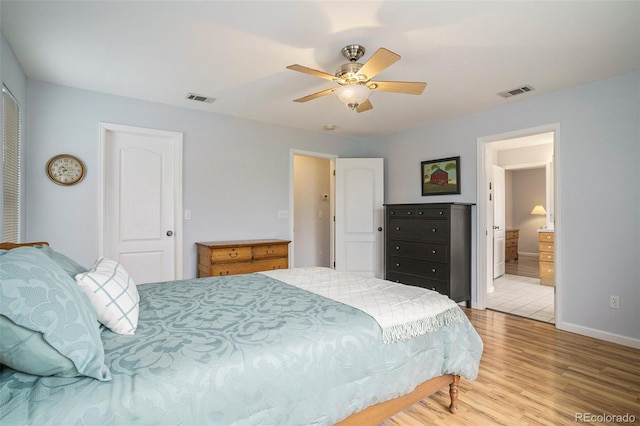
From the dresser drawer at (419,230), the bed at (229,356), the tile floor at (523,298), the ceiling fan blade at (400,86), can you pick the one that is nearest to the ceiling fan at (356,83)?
the ceiling fan blade at (400,86)

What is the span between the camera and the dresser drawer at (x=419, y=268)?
3.84 m

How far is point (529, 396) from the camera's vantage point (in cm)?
207

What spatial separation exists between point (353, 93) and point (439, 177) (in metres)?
2.44

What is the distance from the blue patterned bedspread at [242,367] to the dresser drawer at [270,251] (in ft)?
6.12

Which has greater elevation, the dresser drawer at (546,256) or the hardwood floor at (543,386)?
the dresser drawer at (546,256)

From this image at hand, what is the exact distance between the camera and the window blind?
7.86 feet

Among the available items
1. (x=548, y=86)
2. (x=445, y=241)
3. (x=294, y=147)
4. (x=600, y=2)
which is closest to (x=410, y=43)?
(x=600, y=2)

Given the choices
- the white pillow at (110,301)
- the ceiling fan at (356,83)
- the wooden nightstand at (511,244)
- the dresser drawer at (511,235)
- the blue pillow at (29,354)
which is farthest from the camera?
the dresser drawer at (511,235)

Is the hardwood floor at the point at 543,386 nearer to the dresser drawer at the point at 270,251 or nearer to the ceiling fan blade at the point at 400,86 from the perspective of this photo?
the ceiling fan blade at the point at 400,86

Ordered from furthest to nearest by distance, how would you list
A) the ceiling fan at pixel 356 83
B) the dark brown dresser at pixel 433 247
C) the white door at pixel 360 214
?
the white door at pixel 360 214 < the dark brown dresser at pixel 433 247 < the ceiling fan at pixel 356 83

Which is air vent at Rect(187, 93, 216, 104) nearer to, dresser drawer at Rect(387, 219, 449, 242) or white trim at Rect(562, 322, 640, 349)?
dresser drawer at Rect(387, 219, 449, 242)

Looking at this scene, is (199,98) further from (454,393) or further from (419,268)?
(454,393)

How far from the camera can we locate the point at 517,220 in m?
8.99

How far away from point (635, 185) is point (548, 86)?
1.15 metres
